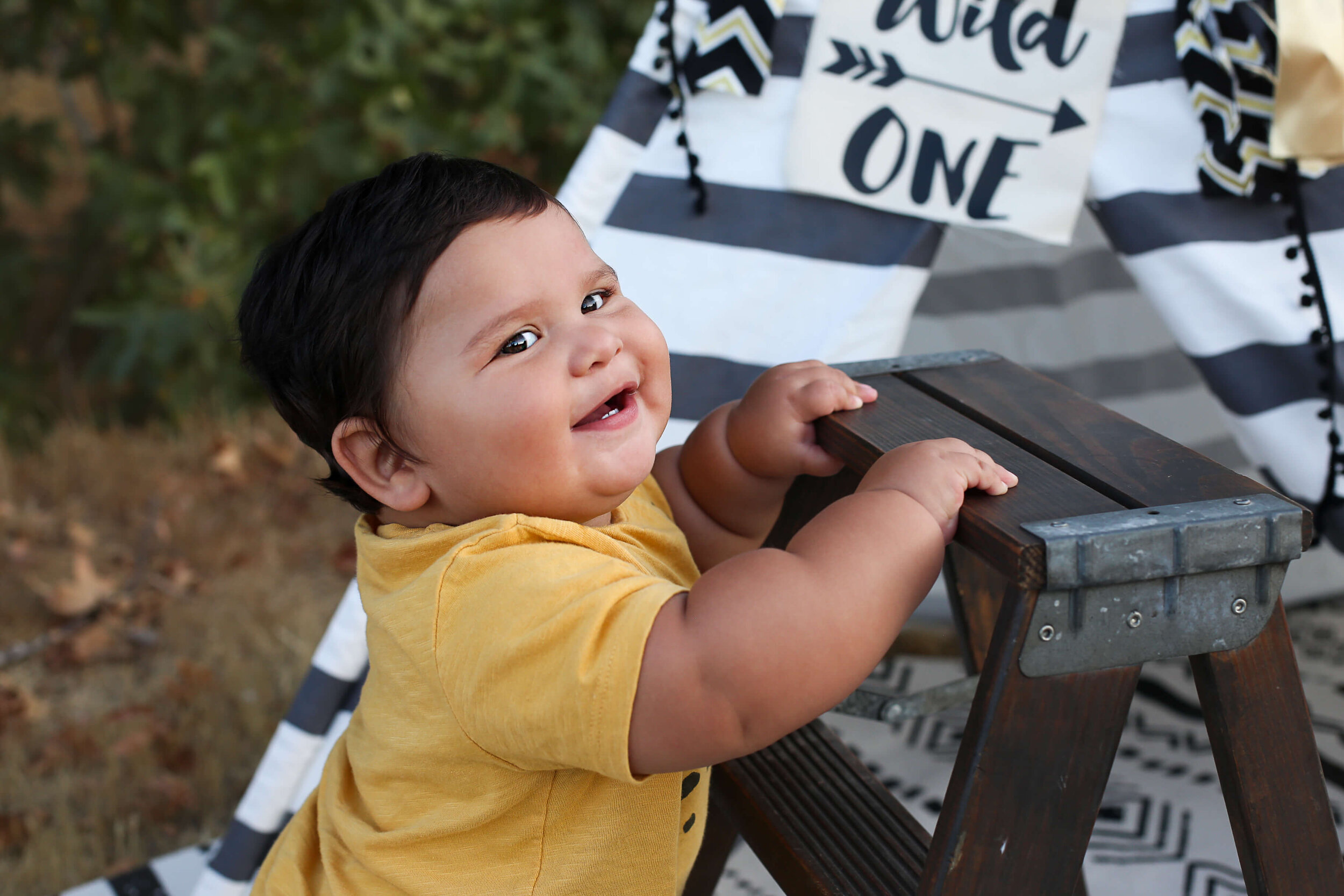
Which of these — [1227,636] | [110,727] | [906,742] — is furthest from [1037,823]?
[110,727]

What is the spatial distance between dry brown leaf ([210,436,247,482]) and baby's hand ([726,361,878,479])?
2.08 m

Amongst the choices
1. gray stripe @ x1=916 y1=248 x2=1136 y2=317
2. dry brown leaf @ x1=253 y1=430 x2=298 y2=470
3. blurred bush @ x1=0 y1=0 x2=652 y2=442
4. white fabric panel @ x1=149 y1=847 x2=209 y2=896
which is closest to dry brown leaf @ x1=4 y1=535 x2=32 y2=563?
blurred bush @ x1=0 y1=0 x2=652 y2=442

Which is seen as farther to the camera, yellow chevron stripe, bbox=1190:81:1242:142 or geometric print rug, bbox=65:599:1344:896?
geometric print rug, bbox=65:599:1344:896

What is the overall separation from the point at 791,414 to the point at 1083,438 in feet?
0.82

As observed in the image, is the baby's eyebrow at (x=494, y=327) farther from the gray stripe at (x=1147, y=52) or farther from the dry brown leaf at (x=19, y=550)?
the dry brown leaf at (x=19, y=550)

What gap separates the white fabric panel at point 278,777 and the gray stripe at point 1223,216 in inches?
44.4

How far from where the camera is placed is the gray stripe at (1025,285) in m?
2.12

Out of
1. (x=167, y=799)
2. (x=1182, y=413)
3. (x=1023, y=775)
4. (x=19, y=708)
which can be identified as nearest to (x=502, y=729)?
(x=1023, y=775)

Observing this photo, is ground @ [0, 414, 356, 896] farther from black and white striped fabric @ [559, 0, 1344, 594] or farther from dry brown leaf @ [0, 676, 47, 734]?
black and white striped fabric @ [559, 0, 1344, 594]

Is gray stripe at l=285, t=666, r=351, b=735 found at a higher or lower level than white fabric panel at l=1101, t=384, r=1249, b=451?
lower

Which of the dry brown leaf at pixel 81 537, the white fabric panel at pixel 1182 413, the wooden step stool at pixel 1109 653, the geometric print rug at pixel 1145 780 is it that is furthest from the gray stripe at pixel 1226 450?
the dry brown leaf at pixel 81 537

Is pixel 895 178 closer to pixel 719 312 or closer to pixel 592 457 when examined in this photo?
pixel 719 312

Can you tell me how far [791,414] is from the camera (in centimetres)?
103

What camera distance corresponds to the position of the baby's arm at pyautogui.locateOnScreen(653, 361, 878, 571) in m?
1.03
